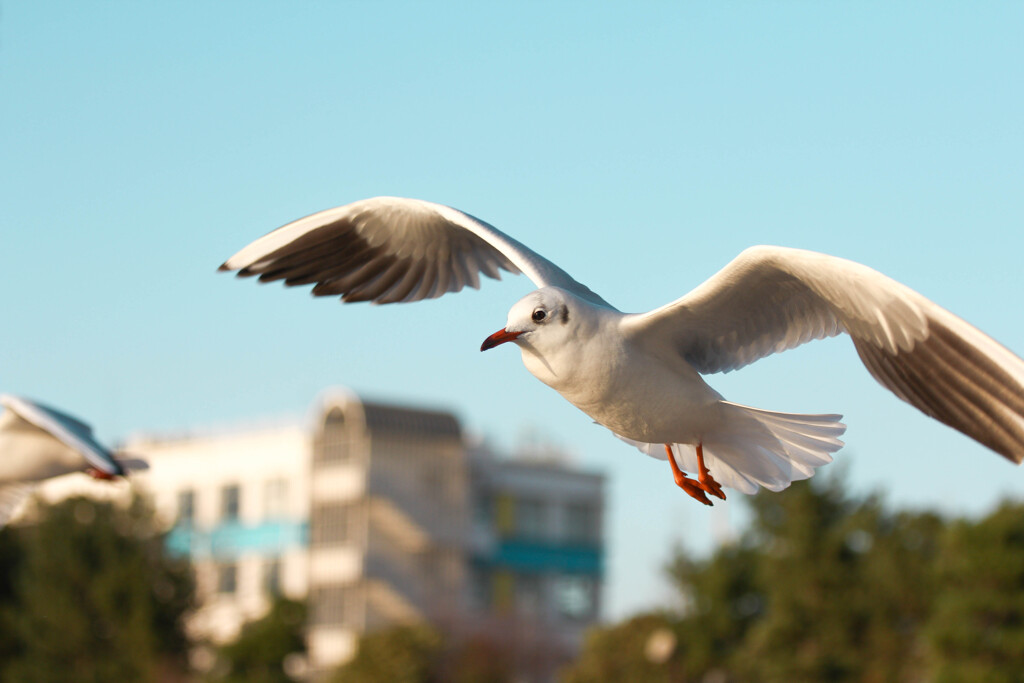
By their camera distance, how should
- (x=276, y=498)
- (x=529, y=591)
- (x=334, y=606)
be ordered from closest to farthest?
(x=334, y=606), (x=276, y=498), (x=529, y=591)

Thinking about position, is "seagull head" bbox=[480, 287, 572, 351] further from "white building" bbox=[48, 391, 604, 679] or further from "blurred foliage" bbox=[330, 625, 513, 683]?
"white building" bbox=[48, 391, 604, 679]

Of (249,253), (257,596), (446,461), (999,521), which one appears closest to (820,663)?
(999,521)

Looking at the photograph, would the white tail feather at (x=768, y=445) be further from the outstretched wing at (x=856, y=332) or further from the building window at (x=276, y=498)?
the building window at (x=276, y=498)

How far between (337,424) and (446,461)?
452 centimetres

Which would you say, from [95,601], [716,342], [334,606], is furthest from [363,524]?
[716,342]

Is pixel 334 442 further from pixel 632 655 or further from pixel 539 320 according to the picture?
pixel 539 320

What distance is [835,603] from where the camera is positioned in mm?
29203

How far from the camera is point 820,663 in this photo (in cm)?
2773

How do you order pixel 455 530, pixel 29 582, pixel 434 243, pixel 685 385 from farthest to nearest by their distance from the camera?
1. pixel 455 530
2. pixel 29 582
3. pixel 434 243
4. pixel 685 385

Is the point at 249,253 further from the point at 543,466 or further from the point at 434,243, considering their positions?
the point at 543,466

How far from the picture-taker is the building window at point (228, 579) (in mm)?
53312

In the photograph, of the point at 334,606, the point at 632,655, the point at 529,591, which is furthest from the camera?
the point at 529,591

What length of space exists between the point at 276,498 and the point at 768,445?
152ft

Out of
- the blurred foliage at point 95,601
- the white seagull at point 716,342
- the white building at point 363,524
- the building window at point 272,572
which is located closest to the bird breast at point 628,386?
the white seagull at point 716,342
